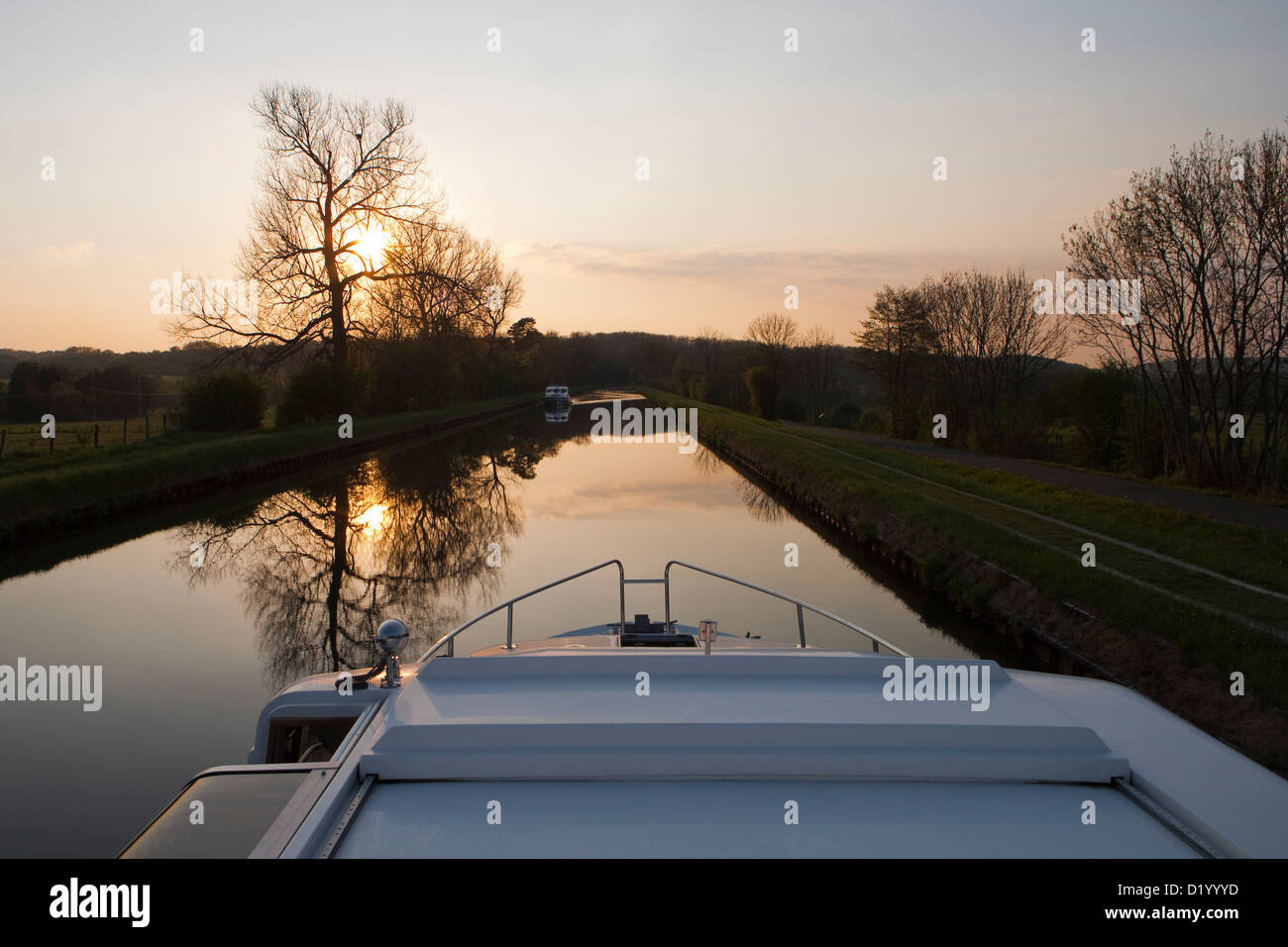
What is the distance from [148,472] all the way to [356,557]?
24.3 ft

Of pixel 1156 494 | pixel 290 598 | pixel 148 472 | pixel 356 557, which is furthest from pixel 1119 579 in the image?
pixel 148 472

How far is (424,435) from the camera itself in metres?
33.5

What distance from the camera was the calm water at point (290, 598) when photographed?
5.73 m

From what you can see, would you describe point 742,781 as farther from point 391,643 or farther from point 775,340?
point 775,340

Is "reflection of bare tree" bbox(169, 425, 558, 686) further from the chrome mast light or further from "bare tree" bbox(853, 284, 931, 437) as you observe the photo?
"bare tree" bbox(853, 284, 931, 437)

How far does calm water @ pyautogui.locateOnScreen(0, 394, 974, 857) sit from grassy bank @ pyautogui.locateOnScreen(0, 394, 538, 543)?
737mm

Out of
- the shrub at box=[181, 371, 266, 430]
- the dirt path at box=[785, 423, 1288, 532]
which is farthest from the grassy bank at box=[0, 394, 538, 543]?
the dirt path at box=[785, 423, 1288, 532]

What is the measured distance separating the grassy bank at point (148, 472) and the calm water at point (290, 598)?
2.42 feet

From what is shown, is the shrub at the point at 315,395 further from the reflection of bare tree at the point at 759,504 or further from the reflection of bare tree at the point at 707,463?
the reflection of bare tree at the point at 759,504

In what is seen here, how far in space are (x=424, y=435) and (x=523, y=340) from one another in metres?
47.7

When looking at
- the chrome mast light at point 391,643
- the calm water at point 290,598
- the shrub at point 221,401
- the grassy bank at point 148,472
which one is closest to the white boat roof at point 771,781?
the chrome mast light at point 391,643

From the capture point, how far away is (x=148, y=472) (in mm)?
17266

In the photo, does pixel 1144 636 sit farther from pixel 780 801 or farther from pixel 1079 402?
pixel 1079 402
